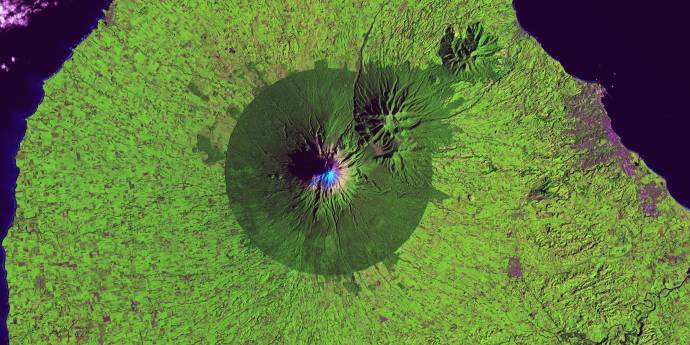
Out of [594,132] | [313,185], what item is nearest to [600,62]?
[594,132]

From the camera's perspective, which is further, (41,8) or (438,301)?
(41,8)

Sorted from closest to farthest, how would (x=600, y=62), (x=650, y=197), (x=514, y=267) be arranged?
(x=514, y=267)
(x=650, y=197)
(x=600, y=62)

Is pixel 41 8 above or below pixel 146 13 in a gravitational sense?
above

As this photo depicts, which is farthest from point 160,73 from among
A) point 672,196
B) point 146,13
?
point 672,196

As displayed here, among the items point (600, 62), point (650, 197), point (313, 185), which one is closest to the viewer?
point (313, 185)

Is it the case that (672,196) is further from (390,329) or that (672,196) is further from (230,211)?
(230,211)

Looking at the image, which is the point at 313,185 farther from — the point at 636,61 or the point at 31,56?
the point at 636,61
